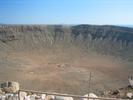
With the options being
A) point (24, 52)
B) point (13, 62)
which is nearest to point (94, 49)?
point (24, 52)

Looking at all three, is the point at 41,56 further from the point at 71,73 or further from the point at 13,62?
the point at 71,73

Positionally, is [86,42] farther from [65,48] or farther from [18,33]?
[18,33]

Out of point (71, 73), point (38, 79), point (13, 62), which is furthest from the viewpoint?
point (13, 62)

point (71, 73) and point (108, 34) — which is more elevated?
point (108, 34)

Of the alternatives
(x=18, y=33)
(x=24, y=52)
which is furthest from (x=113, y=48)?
(x=18, y=33)

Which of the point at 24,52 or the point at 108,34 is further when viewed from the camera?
the point at 108,34

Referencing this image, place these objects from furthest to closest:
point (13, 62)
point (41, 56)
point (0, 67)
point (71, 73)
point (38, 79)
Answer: point (41, 56) < point (13, 62) < point (0, 67) < point (71, 73) < point (38, 79)
